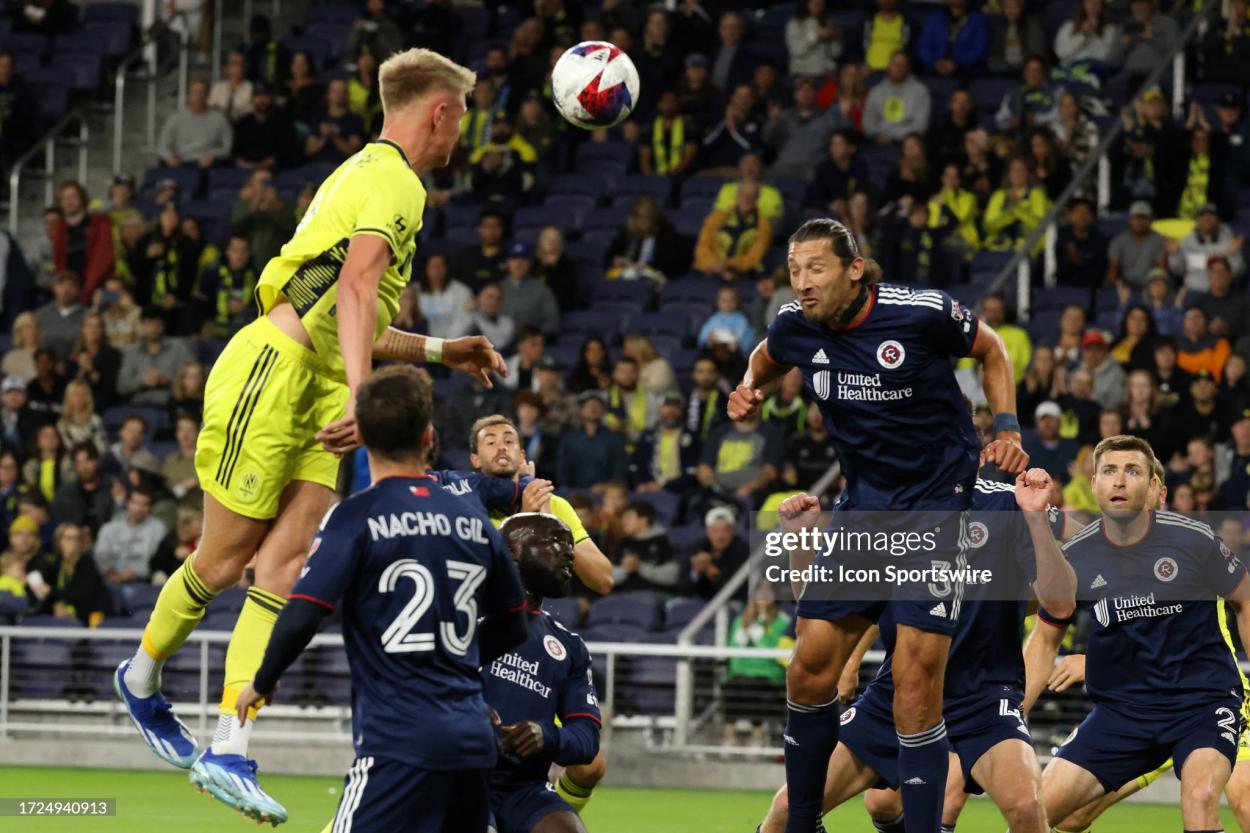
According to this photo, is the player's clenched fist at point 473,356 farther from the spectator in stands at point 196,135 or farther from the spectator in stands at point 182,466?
the spectator in stands at point 196,135

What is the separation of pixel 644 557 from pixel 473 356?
7.68 meters

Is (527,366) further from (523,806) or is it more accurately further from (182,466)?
(523,806)

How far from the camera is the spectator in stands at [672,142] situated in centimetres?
1923

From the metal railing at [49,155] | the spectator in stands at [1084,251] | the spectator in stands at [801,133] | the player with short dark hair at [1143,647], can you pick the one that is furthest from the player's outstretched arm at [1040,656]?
the metal railing at [49,155]

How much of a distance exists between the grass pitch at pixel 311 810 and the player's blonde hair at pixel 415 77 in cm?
462

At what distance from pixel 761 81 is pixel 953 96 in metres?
1.78

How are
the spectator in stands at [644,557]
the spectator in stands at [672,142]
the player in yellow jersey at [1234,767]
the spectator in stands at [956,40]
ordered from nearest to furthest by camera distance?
the player in yellow jersey at [1234,767], the spectator in stands at [644,557], the spectator in stands at [672,142], the spectator in stands at [956,40]

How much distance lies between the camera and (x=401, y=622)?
221 inches

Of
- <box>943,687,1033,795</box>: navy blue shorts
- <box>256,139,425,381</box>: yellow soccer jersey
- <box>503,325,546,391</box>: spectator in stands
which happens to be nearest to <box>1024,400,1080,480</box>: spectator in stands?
<box>503,325,546,391</box>: spectator in stands

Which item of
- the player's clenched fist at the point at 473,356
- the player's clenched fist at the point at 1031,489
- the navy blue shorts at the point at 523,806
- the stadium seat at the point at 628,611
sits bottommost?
the stadium seat at the point at 628,611

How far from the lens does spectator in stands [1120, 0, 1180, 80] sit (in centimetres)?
1862

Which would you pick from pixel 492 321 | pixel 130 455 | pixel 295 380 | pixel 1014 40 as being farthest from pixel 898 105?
pixel 295 380

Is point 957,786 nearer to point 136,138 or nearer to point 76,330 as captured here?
point 76,330

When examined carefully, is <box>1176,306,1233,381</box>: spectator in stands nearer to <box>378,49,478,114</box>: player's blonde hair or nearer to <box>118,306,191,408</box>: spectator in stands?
<box>118,306,191,408</box>: spectator in stands
